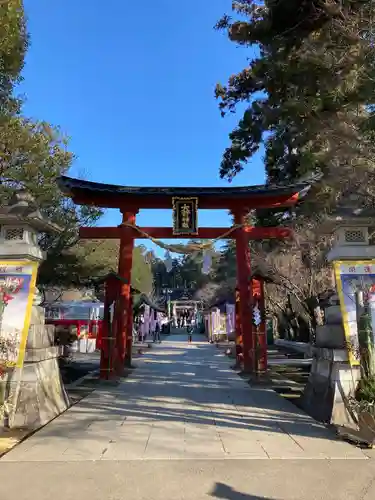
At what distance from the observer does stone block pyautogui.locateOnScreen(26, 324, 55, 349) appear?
6.89 m

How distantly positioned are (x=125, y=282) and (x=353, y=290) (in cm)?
687

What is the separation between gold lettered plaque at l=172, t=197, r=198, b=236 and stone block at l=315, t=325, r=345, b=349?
561cm

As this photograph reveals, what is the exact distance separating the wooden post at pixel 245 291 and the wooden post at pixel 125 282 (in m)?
3.31

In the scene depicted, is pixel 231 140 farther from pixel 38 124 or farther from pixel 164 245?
pixel 38 124

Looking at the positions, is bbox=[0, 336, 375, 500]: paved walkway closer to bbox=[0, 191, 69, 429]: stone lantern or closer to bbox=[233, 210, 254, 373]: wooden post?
bbox=[0, 191, 69, 429]: stone lantern

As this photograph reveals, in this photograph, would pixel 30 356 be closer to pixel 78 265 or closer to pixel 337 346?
pixel 337 346

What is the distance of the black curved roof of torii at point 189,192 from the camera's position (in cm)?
1216

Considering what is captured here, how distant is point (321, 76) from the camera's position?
782cm

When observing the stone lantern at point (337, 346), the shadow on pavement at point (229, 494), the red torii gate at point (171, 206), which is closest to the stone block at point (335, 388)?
the stone lantern at point (337, 346)

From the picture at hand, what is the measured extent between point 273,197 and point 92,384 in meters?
7.54

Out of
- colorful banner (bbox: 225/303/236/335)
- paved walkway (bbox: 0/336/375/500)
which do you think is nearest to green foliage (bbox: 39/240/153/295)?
paved walkway (bbox: 0/336/375/500)

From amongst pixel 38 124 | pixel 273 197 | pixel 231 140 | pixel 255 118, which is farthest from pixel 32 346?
pixel 231 140

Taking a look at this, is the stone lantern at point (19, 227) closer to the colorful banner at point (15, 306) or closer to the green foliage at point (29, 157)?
the colorful banner at point (15, 306)

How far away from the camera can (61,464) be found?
473 cm
